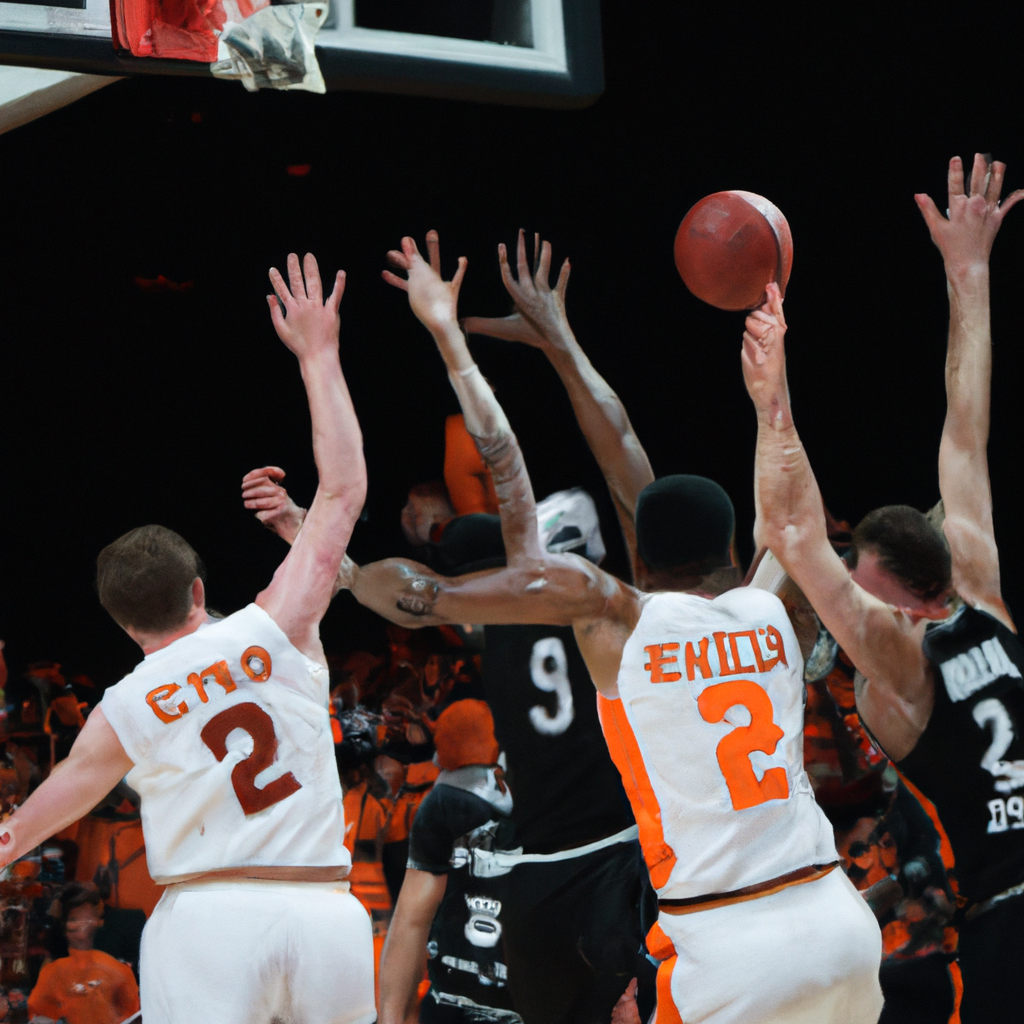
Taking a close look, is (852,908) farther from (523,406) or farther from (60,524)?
(60,524)

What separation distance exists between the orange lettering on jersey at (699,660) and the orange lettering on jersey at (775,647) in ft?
0.56

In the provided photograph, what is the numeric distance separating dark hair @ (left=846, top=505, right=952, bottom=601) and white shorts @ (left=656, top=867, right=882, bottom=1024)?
1115 millimetres

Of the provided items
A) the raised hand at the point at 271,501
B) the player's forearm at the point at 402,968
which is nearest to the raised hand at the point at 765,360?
the raised hand at the point at 271,501

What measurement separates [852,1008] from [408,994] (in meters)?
2.39

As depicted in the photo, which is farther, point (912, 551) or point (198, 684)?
point (912, 551)

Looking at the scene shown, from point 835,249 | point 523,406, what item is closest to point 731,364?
point 835,249

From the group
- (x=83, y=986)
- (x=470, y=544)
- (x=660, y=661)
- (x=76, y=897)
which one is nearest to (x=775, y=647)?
(x=660, y=661)

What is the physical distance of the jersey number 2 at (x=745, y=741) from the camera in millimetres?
3266

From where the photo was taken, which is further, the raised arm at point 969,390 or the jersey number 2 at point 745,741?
the raised arm at point 969,390

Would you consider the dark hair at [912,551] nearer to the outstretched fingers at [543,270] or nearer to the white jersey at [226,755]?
the outstretched fingers at [543,270]

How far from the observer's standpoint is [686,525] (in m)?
3.62

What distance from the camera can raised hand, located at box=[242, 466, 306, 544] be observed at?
3.80 metres

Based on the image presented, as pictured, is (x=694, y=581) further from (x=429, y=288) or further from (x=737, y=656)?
(x=429, y=288)

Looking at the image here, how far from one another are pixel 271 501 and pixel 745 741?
1.62 metres
